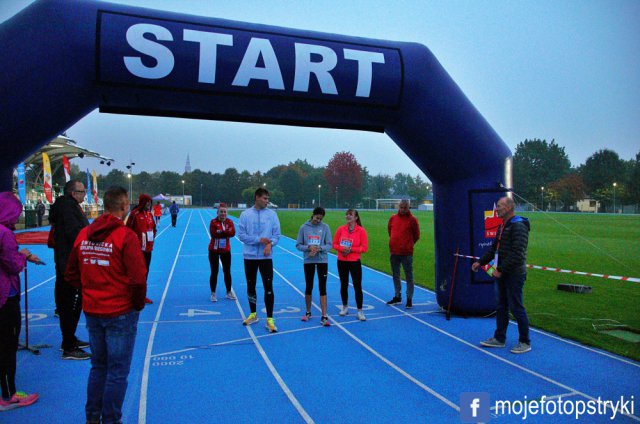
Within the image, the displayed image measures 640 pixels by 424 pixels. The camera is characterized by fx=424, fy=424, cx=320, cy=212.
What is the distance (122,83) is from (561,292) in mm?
9620

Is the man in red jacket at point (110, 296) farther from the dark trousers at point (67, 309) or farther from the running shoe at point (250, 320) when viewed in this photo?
the running shoe at point (250, 320)

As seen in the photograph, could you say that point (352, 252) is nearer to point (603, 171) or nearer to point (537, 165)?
point (603, 171)

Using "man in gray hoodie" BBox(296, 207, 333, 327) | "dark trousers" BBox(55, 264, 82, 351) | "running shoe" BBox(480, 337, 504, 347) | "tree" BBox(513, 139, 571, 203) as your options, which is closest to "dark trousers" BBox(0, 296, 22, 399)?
"dark trousers" BBox(55, 264, 82, 351)

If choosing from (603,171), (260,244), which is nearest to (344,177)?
→ (603,171)

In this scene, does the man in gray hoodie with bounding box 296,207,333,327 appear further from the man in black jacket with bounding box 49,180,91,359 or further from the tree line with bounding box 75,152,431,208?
the tree line with bounding box 75,152,431,208

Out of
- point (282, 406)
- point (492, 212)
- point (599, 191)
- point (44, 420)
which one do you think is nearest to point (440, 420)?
point (282, 406)

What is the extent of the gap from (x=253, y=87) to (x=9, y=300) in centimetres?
369

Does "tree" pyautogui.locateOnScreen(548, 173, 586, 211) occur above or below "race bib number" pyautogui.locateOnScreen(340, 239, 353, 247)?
above

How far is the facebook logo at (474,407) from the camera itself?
12.6 feet

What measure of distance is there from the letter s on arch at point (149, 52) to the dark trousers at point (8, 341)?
117 inches

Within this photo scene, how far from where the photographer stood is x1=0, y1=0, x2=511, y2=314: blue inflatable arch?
492 centimetres

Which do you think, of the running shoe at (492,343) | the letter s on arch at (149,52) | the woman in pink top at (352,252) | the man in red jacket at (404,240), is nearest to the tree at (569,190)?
the man in red jacket at (404,240)

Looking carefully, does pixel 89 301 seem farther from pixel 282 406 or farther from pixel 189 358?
pixel 189 358

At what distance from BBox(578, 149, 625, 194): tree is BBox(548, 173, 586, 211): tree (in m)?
1.50
